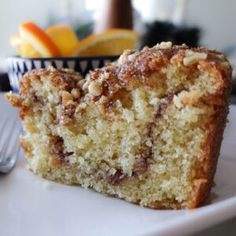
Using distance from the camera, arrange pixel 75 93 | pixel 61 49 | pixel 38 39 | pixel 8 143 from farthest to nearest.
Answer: pixel 61 49 → pixel 38 39 → pixel 8 143 → pixel 75 93

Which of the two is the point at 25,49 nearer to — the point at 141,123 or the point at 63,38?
the point at 63,38

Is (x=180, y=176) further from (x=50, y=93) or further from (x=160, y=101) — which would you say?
(x=50, y=93)

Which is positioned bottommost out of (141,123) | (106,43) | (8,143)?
(8,143)

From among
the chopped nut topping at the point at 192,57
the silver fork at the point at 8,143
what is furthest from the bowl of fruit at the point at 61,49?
the chopped nut topping at the point at 192,57

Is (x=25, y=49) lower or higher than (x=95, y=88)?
lower

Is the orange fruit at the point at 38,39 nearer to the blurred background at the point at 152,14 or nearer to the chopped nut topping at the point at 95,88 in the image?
the chopped nut topping at the point at 95,88

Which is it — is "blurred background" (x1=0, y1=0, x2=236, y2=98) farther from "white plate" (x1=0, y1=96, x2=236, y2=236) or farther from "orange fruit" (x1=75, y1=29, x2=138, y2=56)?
"white plate" (x1=0, y1=96, x2=236, y2=236)

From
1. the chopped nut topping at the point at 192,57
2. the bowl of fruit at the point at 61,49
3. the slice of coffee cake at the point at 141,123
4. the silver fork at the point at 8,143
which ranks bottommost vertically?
the silver fork at the point at 8,143

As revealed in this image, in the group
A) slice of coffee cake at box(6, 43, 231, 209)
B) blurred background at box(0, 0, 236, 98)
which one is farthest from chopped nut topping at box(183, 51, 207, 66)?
blurred background at box(0, 0, 236, 98)

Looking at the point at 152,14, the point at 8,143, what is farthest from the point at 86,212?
the point at 152,14
